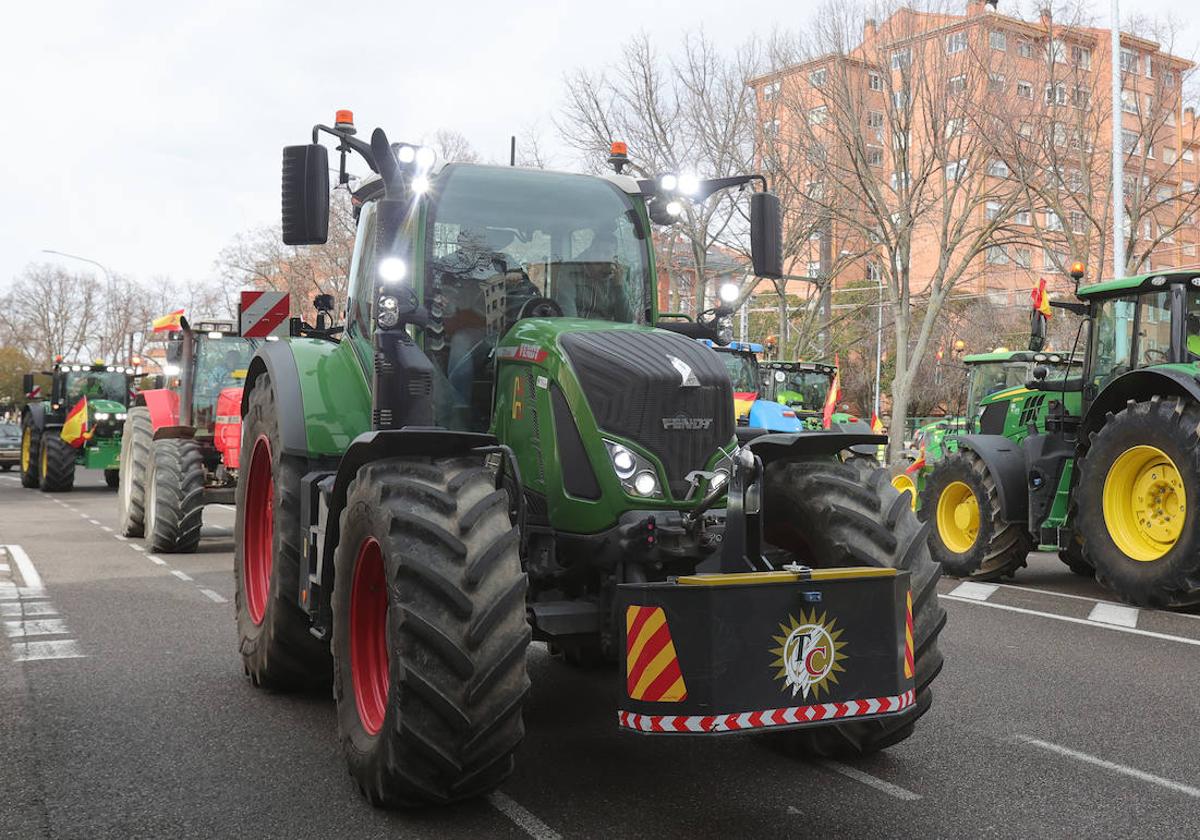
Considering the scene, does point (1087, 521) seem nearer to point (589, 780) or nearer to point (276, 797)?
point (589, 780)

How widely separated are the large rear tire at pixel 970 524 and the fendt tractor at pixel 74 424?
59.5 ft

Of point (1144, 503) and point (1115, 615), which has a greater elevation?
point (1144, 503)

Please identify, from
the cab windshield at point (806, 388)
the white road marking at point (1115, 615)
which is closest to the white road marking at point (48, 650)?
the white road marking at point (1115, 615)

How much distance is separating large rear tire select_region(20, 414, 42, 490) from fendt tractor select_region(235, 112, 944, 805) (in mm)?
23015

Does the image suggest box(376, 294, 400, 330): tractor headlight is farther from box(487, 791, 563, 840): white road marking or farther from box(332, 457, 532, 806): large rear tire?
box(487, 791, 563, 840): white road marking

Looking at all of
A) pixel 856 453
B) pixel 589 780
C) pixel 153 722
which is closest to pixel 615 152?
pixel 856 453

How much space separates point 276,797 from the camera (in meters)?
4.97

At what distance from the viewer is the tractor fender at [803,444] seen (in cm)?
552

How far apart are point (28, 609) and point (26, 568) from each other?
303 cm

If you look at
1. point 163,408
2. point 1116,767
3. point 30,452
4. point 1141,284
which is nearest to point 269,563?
point 1116,767

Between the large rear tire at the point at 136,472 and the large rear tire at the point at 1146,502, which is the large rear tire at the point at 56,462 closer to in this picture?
the large rear tire at the point at 136,472

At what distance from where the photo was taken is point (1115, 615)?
1005 centimetres

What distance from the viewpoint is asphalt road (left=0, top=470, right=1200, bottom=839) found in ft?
15.4

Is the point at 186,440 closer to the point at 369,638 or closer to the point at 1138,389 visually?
the point at 369,638
